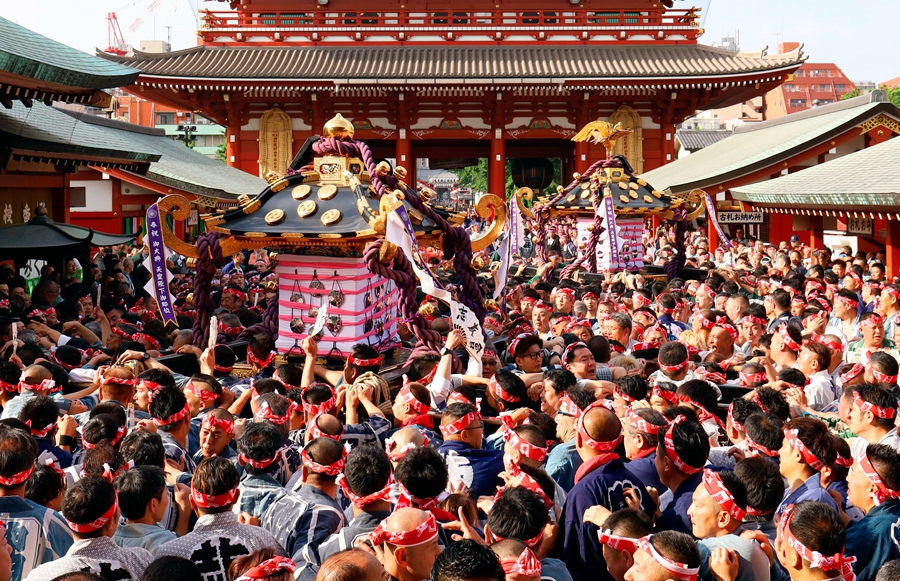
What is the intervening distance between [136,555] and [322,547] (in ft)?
2.57

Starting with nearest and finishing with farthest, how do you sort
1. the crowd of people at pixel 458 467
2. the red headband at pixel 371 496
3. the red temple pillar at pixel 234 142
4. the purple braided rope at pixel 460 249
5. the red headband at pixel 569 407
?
1. the crowd of people at pixel 458 467
2. the red headband at pixel 371 496
3. the red headband at pixel 569 407
4. the purple braided rope at pixel 460 249
5. the red temple pillar at pixel 234 142

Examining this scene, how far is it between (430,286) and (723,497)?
135 inches

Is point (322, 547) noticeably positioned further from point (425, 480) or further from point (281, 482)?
point (281, 482)

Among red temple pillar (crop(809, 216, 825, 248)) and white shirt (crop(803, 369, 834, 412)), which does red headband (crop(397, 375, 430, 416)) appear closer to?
white shirt (crop(803, 369, 834, 412))

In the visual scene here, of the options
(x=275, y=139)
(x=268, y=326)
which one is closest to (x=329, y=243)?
(x=268, y=326)

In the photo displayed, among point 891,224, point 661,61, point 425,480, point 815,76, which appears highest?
point 815,76

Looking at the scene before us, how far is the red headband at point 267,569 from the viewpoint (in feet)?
10.4

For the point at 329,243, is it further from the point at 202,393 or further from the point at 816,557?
the point at 816,557

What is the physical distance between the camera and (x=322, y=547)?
12.9ft

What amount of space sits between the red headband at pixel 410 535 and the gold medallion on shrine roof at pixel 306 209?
4.42 meters

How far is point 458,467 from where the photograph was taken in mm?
4719

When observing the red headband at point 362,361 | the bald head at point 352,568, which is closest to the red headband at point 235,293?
the red headband at point 362,361

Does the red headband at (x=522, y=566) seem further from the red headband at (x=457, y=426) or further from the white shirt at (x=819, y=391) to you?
the white shirt at (x=819, y=391)

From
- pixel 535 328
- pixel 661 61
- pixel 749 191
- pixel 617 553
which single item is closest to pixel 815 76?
pixel 661 61
